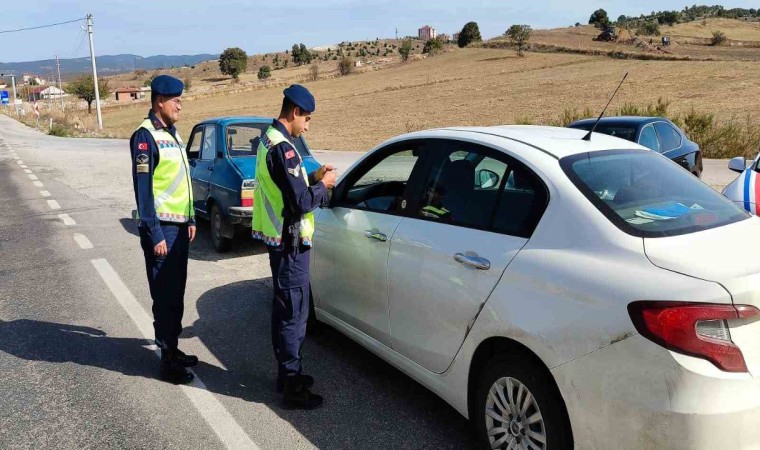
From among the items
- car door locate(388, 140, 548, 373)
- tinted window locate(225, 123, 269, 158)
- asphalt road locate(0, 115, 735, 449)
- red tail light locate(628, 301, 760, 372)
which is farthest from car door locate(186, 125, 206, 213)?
red tail light locate(628, 301, 760, 372)

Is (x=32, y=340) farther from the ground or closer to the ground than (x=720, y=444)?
closer to the ground

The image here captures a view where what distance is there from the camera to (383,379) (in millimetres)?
4148

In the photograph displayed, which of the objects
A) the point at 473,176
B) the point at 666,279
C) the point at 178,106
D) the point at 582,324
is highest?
the point at 178,106

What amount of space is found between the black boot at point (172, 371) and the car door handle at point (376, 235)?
161cm

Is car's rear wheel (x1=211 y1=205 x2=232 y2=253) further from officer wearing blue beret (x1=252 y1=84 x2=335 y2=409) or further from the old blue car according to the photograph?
officer wearing blue beret (x1=252 y1=84 x2=335 y2=409)

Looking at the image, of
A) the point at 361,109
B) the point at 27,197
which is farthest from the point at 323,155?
the point at 361,109

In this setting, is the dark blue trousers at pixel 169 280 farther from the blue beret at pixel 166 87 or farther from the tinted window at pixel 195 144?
the tinted window at pixel 195 144

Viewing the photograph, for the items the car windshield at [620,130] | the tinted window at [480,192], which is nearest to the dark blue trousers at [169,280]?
the tinted window at [480,192]

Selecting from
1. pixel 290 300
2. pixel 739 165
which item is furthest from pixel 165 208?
pixel 739 165

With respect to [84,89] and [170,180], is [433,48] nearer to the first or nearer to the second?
[84,89]

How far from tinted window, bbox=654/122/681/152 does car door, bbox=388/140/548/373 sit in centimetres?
742

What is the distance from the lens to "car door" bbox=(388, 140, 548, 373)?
288 cm

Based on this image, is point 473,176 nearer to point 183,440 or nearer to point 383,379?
point 383,379

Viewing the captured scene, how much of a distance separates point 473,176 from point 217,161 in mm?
5129
